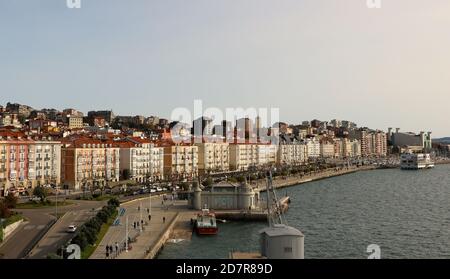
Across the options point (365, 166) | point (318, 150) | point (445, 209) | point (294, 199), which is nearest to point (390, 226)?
point (445, 209)

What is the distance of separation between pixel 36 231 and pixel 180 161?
17.1 meters

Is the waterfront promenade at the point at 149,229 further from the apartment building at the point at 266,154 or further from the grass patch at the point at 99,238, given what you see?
the apartment building at the point at 266,154

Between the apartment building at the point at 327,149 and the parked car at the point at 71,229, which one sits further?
the apartment building at the point at 327,149

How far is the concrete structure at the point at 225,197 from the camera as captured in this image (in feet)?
46.8

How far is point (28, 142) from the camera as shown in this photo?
18.5m

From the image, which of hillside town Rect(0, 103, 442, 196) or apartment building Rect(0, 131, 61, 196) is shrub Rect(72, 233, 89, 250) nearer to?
hillside town Rect(0, 103, 442, 196)

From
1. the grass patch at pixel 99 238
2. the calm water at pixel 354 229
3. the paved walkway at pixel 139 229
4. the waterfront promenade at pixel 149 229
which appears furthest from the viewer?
the calm water at pixel 354 229

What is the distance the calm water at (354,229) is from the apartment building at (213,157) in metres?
10.4

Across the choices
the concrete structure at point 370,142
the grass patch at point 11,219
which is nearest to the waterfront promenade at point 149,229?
the grass patch at point 11,219

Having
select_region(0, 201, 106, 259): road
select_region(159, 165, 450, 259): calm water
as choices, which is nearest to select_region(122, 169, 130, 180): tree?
select_region(159, 165, 450, 259): calm water

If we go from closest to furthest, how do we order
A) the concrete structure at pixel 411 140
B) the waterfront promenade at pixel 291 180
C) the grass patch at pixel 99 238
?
the grass patch at pixel 99 238 → the waterfront promenade at pixel 291 180 → the concrete structure at pixel 411 140
